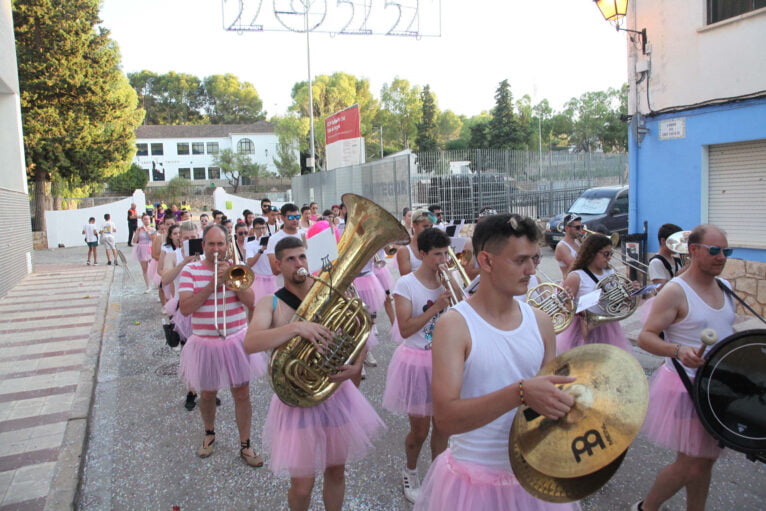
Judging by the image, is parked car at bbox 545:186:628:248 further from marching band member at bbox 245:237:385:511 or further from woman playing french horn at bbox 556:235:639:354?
marching band member at bbox 245:237:385:511

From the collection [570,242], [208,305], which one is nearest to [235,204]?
[570,242]

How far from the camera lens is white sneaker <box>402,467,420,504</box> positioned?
12.0 ft

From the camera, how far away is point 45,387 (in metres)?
6.30

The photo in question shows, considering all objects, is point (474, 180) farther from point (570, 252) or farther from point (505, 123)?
point (505, 123)

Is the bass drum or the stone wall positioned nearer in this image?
the bass drum

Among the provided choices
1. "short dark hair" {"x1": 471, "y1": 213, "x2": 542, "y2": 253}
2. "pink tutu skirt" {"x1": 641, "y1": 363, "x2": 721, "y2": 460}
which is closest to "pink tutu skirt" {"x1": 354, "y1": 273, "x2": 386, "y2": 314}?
"pink tutu skirt" {"x1": 641, "y1": 363, "x2": 721, "y2": 460}

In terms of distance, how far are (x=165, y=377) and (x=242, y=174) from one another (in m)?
59.4

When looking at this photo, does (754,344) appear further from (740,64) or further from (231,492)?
(740,64)

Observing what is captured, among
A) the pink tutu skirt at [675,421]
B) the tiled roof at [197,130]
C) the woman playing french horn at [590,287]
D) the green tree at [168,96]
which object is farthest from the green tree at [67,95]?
the green tree at [168,96]

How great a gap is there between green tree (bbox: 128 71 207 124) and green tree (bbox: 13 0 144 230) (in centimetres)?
6250

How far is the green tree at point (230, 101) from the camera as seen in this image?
3351 inches

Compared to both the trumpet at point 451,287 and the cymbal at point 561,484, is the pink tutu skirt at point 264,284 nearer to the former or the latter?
the trumpet at point 451,287

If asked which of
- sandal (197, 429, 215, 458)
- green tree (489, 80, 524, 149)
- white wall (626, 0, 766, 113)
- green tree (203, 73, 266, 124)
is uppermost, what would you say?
green tree (203, 73, 266, 124)

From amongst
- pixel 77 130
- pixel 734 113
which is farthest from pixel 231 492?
pixel 77 130
